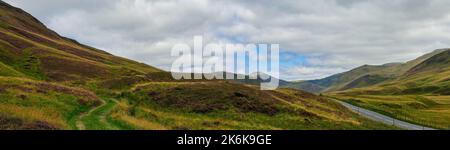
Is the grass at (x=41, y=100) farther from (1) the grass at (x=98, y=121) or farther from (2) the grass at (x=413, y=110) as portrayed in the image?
(2) the grass at (x=413, y=110)

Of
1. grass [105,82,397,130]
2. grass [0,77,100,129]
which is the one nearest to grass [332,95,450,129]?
grass [105,82,397,130]

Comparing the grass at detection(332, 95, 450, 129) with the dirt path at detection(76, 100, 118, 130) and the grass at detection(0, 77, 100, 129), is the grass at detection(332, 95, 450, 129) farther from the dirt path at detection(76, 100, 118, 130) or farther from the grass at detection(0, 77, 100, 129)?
the grass at detection(0, 77, 100, 129)

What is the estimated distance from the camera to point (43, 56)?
113 metres

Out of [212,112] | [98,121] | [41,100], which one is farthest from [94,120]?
[212,112]

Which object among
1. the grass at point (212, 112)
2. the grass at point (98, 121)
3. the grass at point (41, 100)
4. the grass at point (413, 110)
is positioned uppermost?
the grass at point (41, 100)

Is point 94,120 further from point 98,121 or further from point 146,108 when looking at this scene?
point 146,108

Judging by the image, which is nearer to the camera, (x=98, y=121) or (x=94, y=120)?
(x=98, y=121)

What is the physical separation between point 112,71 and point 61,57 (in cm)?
1599

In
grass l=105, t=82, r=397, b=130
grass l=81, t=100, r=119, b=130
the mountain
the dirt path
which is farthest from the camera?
grass l=105, t=82, r=397, b=130

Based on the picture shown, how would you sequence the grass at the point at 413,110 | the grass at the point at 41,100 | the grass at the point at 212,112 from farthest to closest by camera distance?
the grass at the point at 413,110 < the grass at the point at 212,112 < the grass at the point at 41,100

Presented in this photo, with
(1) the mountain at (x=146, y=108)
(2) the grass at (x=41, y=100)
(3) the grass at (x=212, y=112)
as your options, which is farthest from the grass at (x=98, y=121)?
(2) the grass at (x=41, y=100)

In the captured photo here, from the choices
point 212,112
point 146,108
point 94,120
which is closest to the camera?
point 94,120

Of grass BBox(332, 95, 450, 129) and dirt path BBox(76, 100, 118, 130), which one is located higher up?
dirt path BBox(76, 100, 118, 130)

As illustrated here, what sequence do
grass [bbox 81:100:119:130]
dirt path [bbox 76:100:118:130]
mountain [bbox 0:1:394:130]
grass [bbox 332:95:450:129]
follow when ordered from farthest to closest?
grass [bbox 332:95:450:129]
mountain [bbox 0:1:394:130]
grass [bbox 81:100:119:130]
dirt path [bbox 76:100:118:130]
